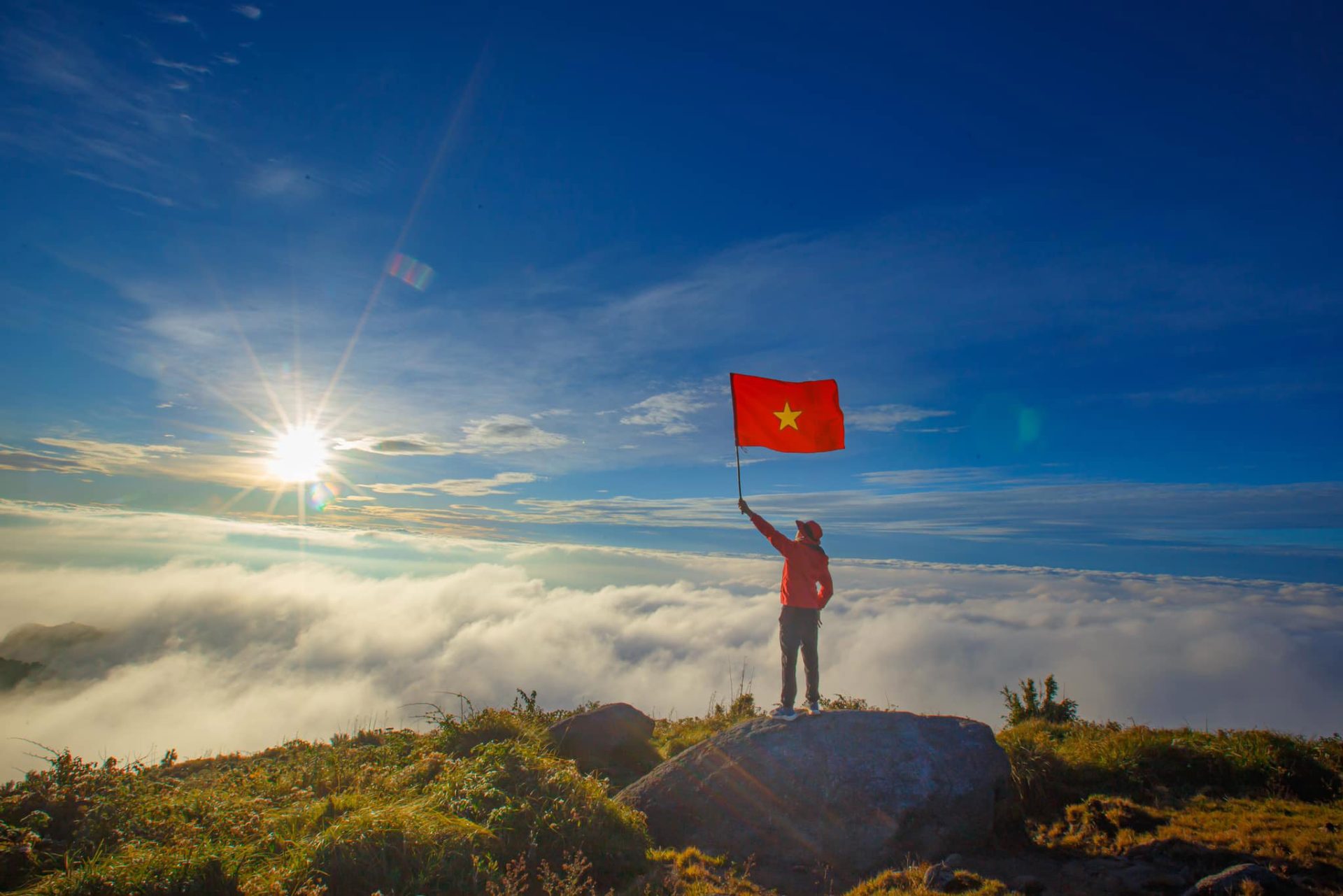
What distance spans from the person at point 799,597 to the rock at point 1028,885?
421 centimetres

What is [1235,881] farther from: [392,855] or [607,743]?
[607,743]

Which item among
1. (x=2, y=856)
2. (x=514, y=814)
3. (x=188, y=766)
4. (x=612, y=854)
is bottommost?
(x=188, y=766)

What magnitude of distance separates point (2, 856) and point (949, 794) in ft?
41.6

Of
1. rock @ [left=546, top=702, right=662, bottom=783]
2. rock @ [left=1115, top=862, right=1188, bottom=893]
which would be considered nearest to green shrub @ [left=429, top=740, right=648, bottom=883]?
rock @ [left=546, top=702, right=662, bottom=783]

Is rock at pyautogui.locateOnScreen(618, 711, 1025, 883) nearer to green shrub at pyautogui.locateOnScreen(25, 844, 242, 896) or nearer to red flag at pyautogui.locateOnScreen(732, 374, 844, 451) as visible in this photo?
red flag at pyautogui.locateOnScreen(732, 374, 844, 451)

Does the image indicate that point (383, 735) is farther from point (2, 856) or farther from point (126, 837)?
point (2, 856)

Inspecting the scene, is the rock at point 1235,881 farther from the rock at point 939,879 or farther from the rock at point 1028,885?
the rock at point 939,879

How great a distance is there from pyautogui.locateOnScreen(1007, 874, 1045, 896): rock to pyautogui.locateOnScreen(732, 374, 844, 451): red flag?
26.8ft

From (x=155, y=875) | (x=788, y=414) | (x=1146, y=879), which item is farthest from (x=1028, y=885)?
(x=155, y=875)

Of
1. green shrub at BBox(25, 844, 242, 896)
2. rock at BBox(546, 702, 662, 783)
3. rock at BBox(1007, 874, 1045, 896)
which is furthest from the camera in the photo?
rock at BBox(546, 702, 662, 783)

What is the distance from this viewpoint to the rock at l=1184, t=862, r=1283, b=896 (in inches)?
262

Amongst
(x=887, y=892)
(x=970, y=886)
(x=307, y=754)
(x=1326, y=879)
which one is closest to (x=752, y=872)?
(x=887, y=892)

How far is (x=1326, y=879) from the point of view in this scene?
277 inches

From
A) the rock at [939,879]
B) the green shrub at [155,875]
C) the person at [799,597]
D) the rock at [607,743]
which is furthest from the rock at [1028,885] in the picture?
the green shrub at [155,875]
